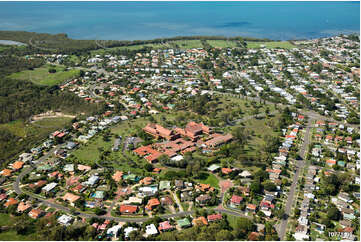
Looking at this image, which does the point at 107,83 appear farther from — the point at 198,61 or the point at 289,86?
the point at 289,86

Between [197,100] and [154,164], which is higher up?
[197,100]

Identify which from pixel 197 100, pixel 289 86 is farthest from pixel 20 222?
pixel 289 86

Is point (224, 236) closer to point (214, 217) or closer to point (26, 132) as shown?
point (214, 217)

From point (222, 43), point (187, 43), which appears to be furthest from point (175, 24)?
point (222, 43)

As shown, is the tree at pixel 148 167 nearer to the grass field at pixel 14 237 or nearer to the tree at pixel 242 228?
the tree at pixel 242 228

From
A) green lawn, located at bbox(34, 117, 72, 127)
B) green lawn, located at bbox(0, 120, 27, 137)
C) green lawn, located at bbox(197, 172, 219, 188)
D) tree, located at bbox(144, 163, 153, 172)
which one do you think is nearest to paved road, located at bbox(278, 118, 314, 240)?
green lawn, located at bbox(197, 172, 219, 188)

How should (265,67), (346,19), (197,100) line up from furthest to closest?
(346,19) < (265,67) < (197,100)
